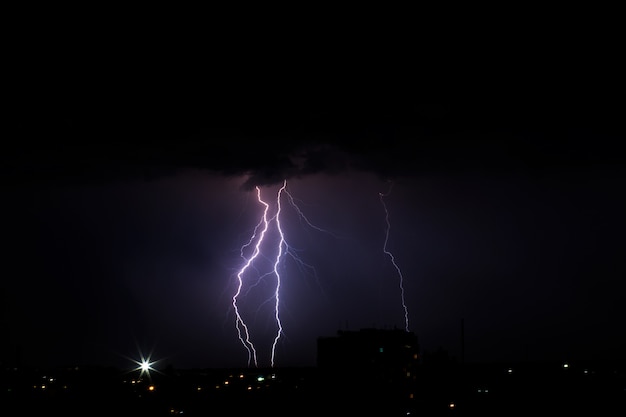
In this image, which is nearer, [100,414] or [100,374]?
[100,414]

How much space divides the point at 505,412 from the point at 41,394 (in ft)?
92.9

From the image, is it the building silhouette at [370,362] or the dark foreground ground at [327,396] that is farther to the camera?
the building silhouette at [370,362]

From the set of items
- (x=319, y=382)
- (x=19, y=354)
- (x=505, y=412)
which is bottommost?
(x=505, y=412)

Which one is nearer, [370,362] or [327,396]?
[327,396]

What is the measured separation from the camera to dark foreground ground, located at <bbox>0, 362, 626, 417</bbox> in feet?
128

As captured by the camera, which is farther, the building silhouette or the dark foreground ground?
the building silhouette

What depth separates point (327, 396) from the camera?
45.1 meters

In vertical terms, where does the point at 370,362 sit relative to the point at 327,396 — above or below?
above

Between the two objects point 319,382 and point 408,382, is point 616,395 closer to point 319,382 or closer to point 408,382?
point 408,382

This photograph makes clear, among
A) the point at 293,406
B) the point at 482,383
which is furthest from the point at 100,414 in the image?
the point at 482,383

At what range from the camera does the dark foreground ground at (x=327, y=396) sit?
39.1 meters

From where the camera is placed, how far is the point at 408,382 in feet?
162

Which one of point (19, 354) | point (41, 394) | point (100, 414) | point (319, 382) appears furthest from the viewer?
point (19, 354)

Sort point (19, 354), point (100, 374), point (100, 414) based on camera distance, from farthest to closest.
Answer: point (19, 354) < point (100, 374) < point (100, 414)
